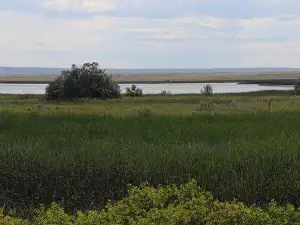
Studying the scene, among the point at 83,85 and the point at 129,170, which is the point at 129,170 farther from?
the point at 83,85

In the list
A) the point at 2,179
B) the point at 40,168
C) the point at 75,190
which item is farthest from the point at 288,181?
the point at 2,179

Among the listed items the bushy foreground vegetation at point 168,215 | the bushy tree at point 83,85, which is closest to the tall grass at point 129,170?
the bushy foreground vegetation at point 168,215

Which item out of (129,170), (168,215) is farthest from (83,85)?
(168,215)

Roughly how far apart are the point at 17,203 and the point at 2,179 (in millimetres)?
824

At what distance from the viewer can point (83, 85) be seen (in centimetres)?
5406

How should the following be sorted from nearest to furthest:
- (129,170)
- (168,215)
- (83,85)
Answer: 1. (168,215)
2. (129,170)
3. (83,85)

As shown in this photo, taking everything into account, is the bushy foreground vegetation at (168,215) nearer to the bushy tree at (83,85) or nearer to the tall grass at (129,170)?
the tall grass at (129,170)

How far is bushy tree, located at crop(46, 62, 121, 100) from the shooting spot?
172 ft

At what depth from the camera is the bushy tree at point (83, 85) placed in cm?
5238

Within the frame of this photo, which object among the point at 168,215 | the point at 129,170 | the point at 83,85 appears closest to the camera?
the point at 168,215

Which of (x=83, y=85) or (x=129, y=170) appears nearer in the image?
(x=129, y=170)

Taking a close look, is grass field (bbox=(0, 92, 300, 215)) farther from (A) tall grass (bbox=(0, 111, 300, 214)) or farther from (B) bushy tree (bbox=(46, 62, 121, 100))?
(B) bushy tree (bbox=(46, 62, 121, 100))

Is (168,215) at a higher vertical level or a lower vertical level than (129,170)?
higher

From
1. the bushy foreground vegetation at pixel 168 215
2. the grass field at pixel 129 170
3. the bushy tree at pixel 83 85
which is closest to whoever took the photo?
the bushy foreground vegetation at pixel 168 215
